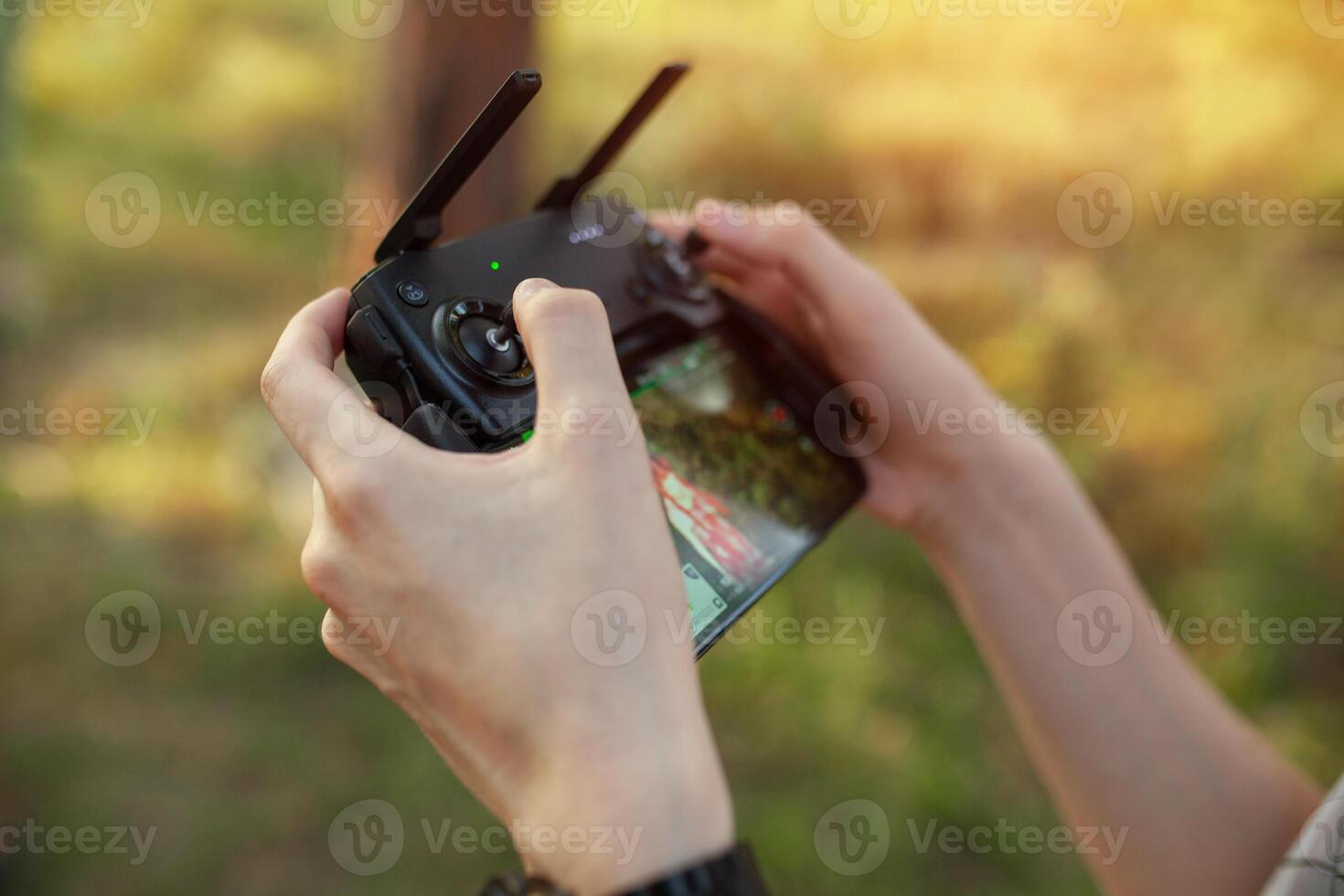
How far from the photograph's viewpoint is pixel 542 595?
1.72 feet

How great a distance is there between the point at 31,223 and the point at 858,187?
2266 mm

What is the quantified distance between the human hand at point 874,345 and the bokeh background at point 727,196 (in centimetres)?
89

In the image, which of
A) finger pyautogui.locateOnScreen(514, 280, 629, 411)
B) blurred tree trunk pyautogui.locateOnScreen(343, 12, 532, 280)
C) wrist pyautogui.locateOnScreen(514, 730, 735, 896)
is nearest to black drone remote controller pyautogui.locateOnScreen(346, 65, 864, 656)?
finger pyautogui.locateOnScreen(514, 280, 629, 411)

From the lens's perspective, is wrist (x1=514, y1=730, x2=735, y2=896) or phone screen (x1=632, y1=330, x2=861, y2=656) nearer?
wrist (x1=514, y1=730, x2=735, y2=896)

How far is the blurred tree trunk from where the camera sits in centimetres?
180

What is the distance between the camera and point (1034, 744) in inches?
40.6

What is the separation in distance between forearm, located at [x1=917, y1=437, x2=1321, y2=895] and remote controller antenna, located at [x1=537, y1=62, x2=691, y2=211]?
1.76 ft

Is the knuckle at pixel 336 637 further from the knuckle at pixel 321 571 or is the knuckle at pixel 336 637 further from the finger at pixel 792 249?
the finger at pixel 792 249

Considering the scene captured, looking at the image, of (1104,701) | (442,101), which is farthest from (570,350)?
(442,101)

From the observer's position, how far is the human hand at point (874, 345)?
1.08m

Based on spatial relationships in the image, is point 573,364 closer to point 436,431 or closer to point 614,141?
point 436,431

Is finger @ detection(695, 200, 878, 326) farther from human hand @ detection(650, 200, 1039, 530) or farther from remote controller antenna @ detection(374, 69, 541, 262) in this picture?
remote controller antenna @ detection(374, 69, 541, 262)

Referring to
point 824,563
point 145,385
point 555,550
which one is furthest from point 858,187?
point 555,550

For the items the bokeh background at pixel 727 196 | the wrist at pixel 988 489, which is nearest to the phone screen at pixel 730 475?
the wrist at pixel 988 489
